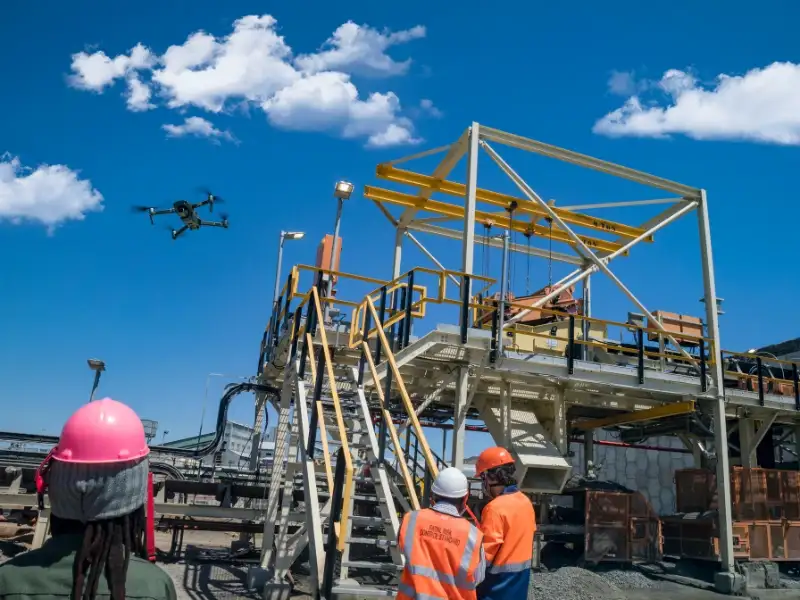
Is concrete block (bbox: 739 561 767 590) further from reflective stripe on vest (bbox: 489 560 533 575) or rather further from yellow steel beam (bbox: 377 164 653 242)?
reflective stripe on vest (bbox: 489 560 533 575)

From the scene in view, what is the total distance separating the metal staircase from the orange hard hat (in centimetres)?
154

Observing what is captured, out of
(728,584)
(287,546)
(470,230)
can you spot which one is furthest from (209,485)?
(728,584)

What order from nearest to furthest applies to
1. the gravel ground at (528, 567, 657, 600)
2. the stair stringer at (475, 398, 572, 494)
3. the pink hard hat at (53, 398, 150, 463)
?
the pink hard hat at (53, 398, 150, 463) < the gravel ground at (528, 567, 657, 600) < the stair stringer at (475, 398, 572, 494)

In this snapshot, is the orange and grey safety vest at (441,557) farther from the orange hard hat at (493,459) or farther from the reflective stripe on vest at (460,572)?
the orange hard hat at (493,459)

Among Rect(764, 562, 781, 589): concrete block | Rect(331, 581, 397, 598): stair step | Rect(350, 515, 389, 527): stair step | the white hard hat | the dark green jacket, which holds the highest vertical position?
the white hard hat

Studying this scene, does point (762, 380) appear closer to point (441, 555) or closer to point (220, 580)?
point (220, 580)

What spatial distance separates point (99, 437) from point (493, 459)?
3.36 meters

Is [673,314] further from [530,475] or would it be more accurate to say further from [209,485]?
[209,485]

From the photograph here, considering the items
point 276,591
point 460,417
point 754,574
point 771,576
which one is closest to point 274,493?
point 276,591

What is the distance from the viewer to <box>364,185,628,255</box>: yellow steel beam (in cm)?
1461

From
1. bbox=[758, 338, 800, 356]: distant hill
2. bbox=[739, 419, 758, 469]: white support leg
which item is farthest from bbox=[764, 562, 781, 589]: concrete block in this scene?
bbox=[758, 338, 800, 356]: distant hill

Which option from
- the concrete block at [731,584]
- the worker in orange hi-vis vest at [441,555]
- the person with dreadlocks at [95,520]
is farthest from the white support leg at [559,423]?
the person with dreadlocks at [95,520]

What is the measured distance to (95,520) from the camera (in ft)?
6.93

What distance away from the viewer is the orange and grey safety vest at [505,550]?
4395 mm
